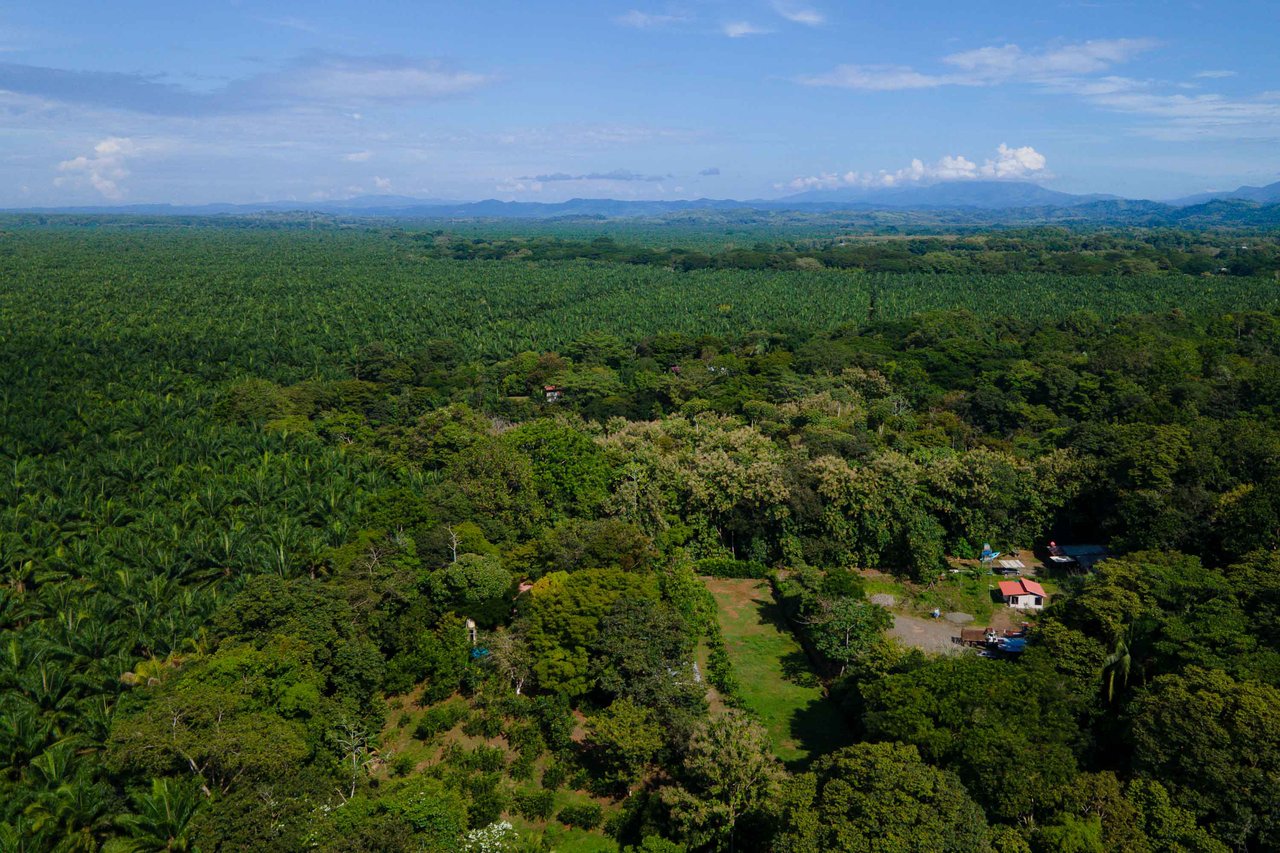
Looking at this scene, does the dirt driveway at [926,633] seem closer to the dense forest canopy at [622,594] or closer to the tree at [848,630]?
the tree at [848,630]

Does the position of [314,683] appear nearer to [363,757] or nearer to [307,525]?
[363,757]

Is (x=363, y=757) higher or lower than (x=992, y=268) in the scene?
lower

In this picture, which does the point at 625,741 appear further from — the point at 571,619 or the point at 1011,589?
the point at 1011,589

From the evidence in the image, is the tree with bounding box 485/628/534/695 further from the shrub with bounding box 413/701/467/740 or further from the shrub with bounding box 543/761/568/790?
the shrub with bounding box 543/761/568/790

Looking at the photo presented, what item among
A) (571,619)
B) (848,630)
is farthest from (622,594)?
(848,630)

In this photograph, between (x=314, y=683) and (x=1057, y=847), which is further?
(x=314, y=683)

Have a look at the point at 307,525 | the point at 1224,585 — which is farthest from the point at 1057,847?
the point at 307,525

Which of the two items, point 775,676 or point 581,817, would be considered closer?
point 581,817

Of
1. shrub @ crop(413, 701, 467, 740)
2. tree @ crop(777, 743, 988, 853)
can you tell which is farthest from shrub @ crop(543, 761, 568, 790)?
tree @ crop(777, 743, 988, 853)
